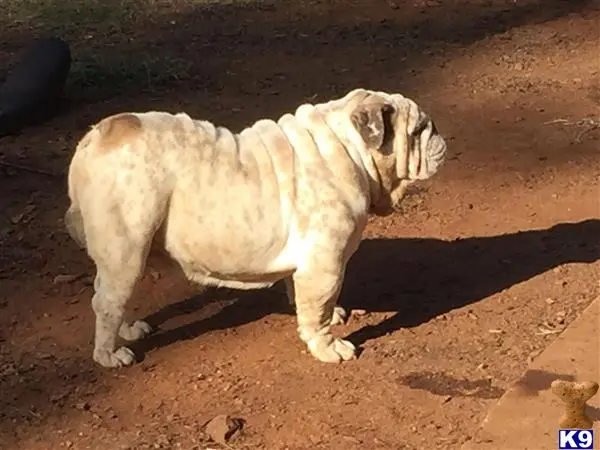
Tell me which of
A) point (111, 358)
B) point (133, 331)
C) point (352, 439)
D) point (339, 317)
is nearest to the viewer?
point (352, 439)

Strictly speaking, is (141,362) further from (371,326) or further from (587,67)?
(587,67)

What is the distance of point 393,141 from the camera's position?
18.4 feet

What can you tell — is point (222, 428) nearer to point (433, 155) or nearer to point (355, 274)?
point (433, 155)

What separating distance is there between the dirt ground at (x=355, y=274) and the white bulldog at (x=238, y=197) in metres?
0.32

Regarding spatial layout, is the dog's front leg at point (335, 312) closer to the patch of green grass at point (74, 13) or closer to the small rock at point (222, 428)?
the small rock at point (222, 428)

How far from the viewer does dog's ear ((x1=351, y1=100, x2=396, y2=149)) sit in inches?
213

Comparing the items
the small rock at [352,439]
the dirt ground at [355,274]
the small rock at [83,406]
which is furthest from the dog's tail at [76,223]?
the small rock at [352,439]

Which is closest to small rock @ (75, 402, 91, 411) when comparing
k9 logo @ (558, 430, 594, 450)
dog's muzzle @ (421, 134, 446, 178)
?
dog's muzzle @ (421, 134, 446, 178)

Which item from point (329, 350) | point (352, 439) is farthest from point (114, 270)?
point (352, 439)

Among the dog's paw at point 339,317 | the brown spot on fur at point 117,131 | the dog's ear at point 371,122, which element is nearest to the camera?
the brown spot on fur at point 117,131

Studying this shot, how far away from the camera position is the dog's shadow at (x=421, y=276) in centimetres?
612

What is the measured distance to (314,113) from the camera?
555cm

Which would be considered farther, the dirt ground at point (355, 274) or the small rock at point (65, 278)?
the small rock at point (65, 278)

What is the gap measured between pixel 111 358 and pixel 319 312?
99cm
